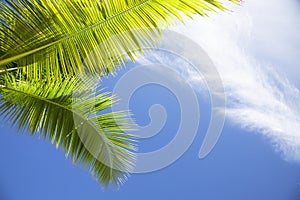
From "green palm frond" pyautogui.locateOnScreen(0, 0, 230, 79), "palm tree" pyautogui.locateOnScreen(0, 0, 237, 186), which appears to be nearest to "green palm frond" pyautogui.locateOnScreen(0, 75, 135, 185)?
"palm tree" pyautogui.locateOnScreen(0, 0, 237, 186)

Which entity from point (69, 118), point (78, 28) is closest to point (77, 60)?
point (78, 28)

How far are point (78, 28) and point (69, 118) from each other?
3.22 ft

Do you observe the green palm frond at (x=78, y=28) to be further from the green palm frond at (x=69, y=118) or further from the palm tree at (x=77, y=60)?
the green palm frond at (x=69, y=118)

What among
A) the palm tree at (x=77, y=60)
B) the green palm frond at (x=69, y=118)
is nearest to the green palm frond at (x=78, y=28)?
the palm tree at (x=77, y=60)

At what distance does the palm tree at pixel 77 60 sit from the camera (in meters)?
3.68

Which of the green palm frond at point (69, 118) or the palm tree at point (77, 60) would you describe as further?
the green palm frond at point (69, 118)

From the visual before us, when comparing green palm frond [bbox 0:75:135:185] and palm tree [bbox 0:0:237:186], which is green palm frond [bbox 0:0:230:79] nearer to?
palm tree [bbox 0:0:237:186]

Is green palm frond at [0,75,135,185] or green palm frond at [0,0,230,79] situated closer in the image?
green palm frond at [0,0,230,79]

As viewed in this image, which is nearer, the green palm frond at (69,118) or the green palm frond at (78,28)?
the green palm frond at (78,28)

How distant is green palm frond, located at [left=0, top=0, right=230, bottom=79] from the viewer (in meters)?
3.64

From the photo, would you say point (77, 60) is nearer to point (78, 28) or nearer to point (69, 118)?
point (78, 28)

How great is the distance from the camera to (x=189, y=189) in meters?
16.4

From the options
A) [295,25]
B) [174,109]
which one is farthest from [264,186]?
[295,25]

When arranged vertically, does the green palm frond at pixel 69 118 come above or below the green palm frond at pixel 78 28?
below
